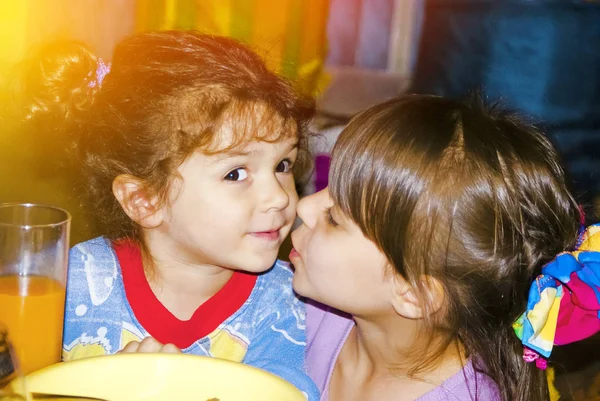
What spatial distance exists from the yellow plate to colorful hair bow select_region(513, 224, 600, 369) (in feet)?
1.26

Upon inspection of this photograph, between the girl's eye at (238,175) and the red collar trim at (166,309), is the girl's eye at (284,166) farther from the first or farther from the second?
the red collar trim at (166,309)

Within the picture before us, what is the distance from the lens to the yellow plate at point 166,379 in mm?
720

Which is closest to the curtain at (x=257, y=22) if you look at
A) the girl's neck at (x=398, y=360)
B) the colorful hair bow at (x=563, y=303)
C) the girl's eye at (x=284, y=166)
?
the girl's eye at (x=284, y=166)

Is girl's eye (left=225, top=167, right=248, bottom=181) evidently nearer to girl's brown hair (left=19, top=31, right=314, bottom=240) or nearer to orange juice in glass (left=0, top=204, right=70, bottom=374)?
girl's brown hair (left=19, top=31, right=314, bottom=240)

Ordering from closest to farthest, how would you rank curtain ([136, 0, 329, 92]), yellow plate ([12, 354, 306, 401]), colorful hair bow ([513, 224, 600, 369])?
yellow plate ([12, 354, 306, 401]) < colorful hair bow ([513, 224, 600, 369]) < curtain ([136, 0, 329, 92])

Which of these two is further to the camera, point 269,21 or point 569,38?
point 569,38

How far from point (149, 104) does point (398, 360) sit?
0.52 meters

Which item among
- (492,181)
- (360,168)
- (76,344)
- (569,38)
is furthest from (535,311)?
(569,38)

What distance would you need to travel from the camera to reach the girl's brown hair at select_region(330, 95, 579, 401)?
971 millimetres

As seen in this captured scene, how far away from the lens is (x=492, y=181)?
963 millimetres

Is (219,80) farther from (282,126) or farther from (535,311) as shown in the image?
(535,311)

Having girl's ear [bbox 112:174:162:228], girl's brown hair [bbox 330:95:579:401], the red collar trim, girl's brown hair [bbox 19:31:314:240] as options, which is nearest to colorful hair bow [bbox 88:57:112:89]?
girl's brown hair [bbox 19:31:314:240]

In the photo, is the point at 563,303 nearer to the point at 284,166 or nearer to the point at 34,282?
the point at 284,166

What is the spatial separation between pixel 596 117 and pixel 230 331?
5.43 feet
